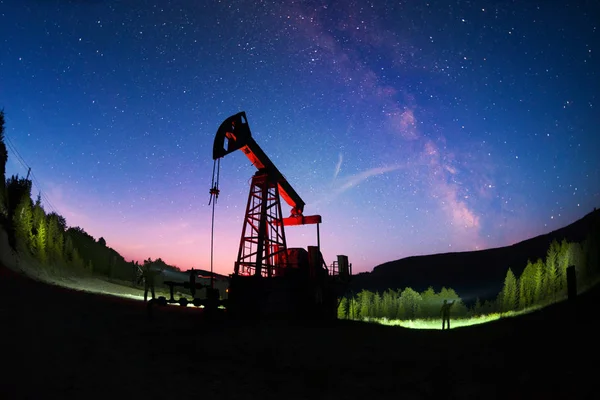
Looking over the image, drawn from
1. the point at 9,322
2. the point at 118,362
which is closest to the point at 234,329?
the point at 118,362

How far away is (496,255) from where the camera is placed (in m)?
179

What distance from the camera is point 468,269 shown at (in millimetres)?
179875

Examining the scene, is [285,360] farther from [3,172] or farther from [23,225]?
[3,172]

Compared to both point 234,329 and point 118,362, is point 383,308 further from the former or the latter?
point 118,362

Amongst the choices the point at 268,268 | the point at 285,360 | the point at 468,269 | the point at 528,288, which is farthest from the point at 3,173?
the point at 468,269

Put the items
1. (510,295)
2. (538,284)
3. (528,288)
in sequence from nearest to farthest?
(538,284)
(528,288)
(510,295)

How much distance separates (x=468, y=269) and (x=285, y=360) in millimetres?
189512

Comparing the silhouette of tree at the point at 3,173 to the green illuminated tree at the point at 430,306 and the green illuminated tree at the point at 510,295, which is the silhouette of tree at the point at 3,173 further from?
the green illuminated tree at the point at 430,306

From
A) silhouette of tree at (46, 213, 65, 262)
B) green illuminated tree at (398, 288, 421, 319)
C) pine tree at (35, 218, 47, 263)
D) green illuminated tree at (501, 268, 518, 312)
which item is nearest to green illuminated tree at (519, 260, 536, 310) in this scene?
green illuminated tree at (501, 268, 518, 312)

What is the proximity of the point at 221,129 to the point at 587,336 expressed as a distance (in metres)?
18.2

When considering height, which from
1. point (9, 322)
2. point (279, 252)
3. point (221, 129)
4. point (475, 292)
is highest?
point (221, 129)

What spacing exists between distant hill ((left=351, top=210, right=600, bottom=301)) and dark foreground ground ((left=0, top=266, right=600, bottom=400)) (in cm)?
15540

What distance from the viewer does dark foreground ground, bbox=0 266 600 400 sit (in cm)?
739

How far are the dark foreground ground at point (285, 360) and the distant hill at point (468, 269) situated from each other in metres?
155
